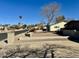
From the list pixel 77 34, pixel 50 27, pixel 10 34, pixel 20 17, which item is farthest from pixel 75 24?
pixel 20 17

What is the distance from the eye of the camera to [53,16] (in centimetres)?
6259

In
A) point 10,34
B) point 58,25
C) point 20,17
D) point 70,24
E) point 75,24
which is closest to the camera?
point 10,34

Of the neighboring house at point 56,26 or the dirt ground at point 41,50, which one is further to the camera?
the neighboring house at point 56,26

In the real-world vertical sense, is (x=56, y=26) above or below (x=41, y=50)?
above

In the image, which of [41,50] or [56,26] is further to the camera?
[56,26]

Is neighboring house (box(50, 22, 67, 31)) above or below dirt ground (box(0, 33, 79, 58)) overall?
above

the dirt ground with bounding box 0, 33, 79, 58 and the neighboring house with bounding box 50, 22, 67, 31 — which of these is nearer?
the dirt ground with bounding box 0, 33, 79, 58

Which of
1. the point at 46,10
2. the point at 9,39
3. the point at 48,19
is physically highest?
the point at 46,10

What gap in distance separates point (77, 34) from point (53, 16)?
39.3 meters

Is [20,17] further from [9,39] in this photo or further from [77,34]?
[9,39]

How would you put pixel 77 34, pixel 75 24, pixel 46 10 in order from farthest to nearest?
1. pixel 46 10
2. pixel 75 24
3. pixel 77 34

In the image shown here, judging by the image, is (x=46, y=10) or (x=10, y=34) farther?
(x=46, y=10)

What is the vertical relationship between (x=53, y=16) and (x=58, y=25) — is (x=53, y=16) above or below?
above

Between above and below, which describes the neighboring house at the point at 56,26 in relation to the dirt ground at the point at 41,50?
above
